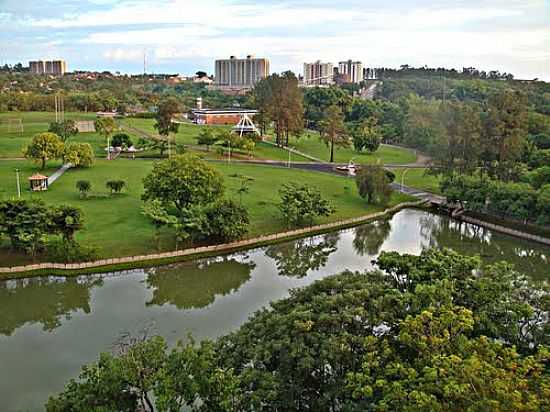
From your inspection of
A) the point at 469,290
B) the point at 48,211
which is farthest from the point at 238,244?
the point at 469,290

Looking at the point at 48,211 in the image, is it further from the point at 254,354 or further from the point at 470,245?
the point at 470,245

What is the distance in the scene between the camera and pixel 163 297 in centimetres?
2261

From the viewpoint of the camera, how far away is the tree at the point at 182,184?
96.1 ft

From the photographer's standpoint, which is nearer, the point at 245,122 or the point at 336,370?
the point at 336,370

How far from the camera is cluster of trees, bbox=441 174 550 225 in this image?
31281 mm

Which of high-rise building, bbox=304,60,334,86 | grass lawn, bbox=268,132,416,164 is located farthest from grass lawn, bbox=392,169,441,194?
high-rise building, bbox=304,60,334,86

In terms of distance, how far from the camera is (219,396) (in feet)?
37.2

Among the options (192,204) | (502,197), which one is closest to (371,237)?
(502,197)

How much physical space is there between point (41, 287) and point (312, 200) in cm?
1493

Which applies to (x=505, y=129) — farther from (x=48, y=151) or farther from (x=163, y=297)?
(x=48, y=151)

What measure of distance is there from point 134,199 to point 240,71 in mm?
146428

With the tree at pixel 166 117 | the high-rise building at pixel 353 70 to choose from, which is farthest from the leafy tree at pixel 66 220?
the high-rise building at pixel 353 70

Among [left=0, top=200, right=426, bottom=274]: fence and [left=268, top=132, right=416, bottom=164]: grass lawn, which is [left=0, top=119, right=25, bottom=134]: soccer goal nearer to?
[left=268, top=132, right=416, bottom=164]: grass lawn

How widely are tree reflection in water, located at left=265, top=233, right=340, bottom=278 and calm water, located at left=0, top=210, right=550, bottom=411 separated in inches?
2.0
